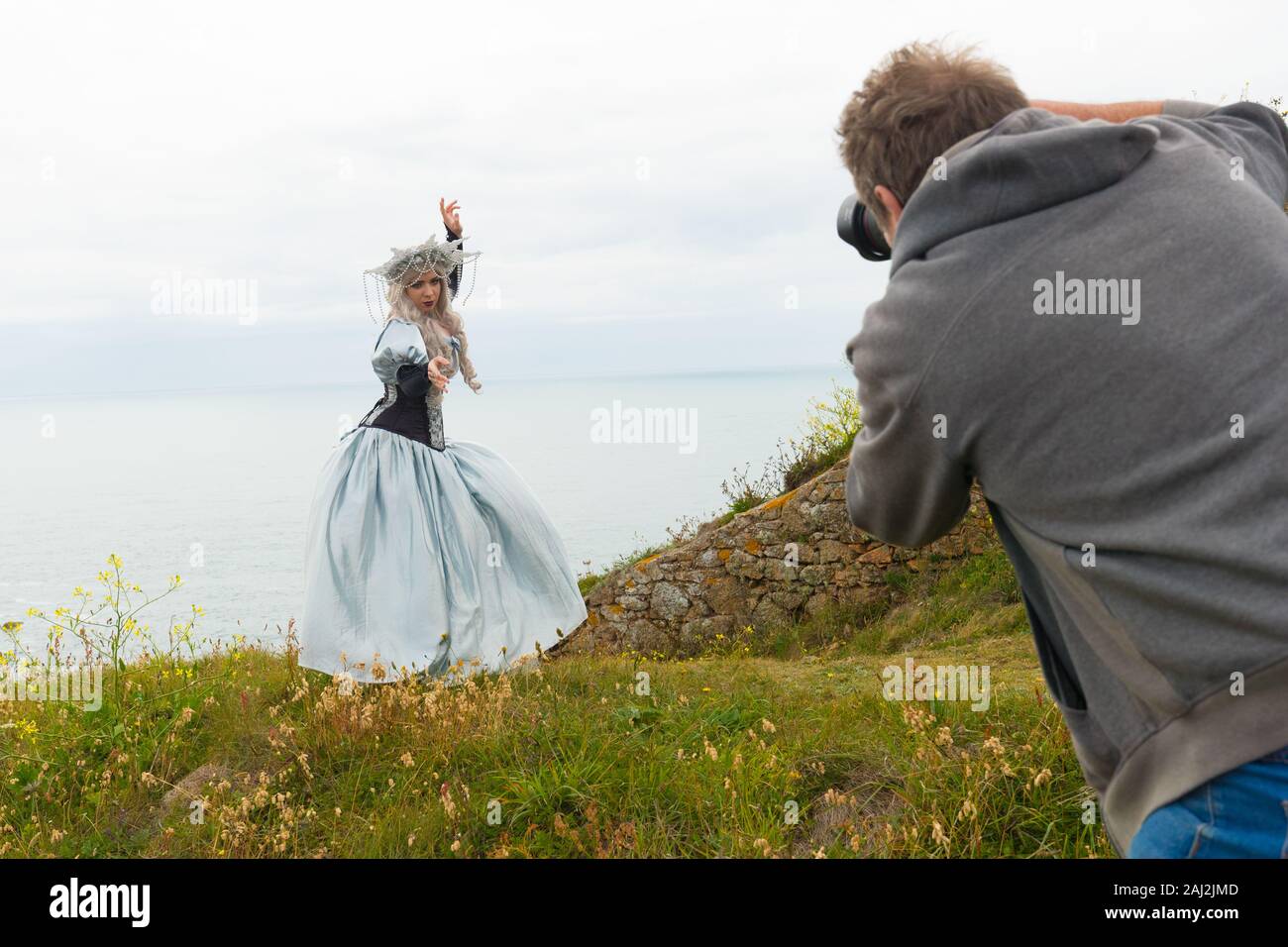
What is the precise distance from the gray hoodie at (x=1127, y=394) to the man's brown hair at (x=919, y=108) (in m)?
0.09

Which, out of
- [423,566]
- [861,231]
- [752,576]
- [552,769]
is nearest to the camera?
[861,231]

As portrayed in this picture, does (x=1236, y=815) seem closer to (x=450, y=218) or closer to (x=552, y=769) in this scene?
(x=552, y=769)

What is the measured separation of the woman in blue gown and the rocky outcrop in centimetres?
280

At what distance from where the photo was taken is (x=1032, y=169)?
1.50 m

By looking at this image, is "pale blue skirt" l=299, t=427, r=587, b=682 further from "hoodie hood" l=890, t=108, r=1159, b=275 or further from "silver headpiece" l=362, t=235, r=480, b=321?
"hoodie hood" l=890, t=108, r=1159, b=275

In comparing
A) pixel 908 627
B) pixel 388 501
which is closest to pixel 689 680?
pixel 388 501

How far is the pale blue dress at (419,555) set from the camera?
5574mm

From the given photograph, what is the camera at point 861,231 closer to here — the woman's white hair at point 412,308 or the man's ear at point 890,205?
the man's ear at point 890,205

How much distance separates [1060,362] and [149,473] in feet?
134

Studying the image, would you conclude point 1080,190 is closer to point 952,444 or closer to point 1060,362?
point 1060,362

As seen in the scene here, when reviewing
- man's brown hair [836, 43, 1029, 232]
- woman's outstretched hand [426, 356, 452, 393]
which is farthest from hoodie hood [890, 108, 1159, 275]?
woman's outstretched hand [426, 356, 452, 393]

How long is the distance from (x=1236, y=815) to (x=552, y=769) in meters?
2.75

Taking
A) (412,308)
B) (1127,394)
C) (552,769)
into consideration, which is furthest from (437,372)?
(1127,394)

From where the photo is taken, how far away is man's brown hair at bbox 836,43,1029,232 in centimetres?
169
